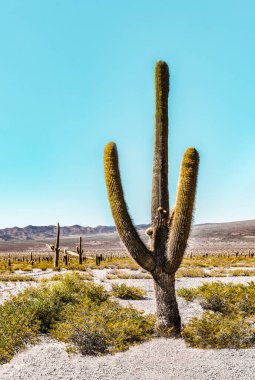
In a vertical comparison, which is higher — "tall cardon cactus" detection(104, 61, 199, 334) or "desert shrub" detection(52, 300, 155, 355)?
"tall cardon cactus" detection(104, 61, 199, 334)

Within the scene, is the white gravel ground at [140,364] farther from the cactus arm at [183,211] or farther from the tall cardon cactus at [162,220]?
the cactus arm at [183,211]

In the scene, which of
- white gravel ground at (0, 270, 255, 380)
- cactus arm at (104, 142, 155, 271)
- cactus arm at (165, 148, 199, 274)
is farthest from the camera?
cactus arm at (104, 142, 155, 271)

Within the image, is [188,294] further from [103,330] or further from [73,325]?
[73,325]

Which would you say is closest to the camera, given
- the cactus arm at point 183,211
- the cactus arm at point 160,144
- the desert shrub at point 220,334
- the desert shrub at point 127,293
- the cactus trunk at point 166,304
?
the desert shrub at point 220,334

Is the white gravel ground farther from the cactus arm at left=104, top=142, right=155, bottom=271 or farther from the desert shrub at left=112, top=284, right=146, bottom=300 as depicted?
the desert shrub at left=112, top=284, right=146, bottom=300

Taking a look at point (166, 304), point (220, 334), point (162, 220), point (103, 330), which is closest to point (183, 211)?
point (162, 220)

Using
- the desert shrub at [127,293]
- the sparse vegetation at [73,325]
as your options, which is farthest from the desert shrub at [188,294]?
the sparse vegetation at [73,325]

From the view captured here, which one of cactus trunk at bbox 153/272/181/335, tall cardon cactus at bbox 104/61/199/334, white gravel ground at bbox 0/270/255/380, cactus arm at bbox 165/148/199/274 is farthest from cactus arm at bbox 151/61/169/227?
white gravel ground at bbox 0/270/255/380

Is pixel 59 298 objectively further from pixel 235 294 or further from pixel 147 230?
pixel 235 294

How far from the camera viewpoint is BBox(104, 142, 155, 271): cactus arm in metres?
7.61

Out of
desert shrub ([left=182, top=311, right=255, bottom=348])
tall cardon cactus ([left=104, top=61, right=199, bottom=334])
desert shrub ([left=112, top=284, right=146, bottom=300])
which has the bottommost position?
desert shrub ([left=112, top=284, right=146, bottom=300])

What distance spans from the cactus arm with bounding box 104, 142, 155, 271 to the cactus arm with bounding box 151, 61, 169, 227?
0.53 m

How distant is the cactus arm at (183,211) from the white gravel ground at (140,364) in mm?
1578

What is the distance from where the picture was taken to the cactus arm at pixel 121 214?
7.61m
